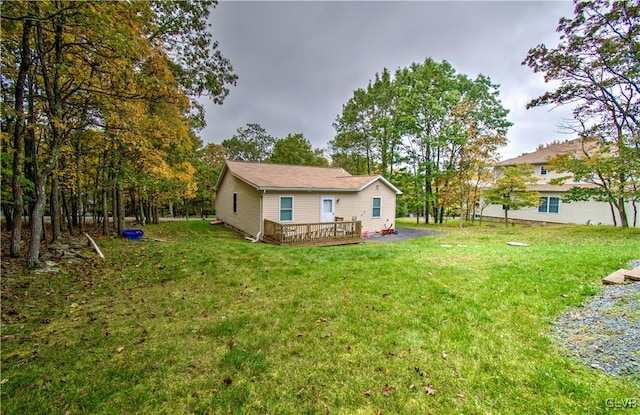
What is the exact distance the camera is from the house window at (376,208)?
16.1 metres

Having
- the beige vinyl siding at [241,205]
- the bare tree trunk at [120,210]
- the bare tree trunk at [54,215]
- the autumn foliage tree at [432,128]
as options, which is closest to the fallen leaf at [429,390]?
the bare tree trunk at [54,215]

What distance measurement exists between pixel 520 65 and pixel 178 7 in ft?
56.2

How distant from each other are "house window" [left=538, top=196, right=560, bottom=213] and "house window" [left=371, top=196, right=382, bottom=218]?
15628 mm

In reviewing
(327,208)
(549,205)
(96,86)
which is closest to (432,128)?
(549,205)

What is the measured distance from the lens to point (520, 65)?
14.4m

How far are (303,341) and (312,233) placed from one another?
334 inches

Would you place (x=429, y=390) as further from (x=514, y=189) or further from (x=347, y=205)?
(x=514, y=189)

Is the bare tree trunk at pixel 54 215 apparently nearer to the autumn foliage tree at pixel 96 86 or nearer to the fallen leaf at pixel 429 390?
the autumn foliage tree at pixel 96 86

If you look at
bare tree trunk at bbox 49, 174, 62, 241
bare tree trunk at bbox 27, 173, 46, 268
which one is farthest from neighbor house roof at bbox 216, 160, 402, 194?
bare tree trunk at bbox 27, 173, 46, 268

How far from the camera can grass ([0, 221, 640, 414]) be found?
238 cm

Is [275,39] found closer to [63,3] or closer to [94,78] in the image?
[94,78]

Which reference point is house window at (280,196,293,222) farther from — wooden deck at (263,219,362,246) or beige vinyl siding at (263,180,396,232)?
wooden deck at (263,219,362,246)

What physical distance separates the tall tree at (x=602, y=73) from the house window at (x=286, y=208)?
1396 cm

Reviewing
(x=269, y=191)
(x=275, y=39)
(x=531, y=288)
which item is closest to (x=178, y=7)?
(x=275, y=39)
